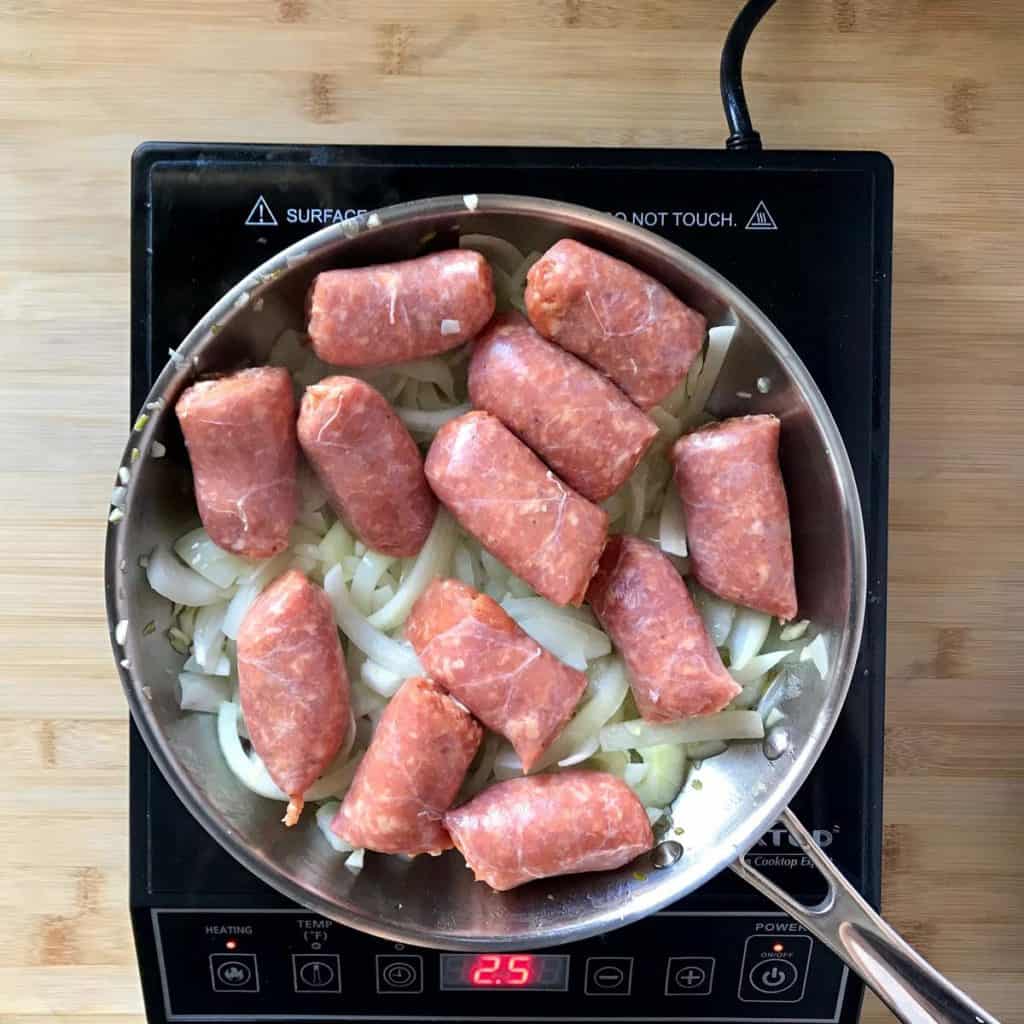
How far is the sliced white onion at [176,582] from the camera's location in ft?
4.04

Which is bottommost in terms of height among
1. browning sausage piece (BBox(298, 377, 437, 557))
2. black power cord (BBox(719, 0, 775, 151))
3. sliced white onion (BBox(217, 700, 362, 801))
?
sliced white onion (BBox(217, 700, 362, 801))

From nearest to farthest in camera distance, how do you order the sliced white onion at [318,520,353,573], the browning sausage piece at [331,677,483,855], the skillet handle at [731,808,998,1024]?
the skillet handle at [731,808,998,1024] < the browning sausage piece at [331,677,483,855] < the sliced white onion at [318,520,353,573]

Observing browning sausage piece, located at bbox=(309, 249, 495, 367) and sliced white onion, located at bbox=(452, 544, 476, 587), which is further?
sliced white onion, located at bbox=(452, 544, 476, 587)

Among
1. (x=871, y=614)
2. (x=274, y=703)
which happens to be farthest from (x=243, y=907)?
(x=871, y=614)

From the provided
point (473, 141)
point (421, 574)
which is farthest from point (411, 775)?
point (473, 141)

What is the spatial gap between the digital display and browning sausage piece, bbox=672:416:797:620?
51 cm

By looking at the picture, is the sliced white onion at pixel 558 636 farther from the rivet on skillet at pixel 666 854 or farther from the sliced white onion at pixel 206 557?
the sliced white onion at pixel 206 557

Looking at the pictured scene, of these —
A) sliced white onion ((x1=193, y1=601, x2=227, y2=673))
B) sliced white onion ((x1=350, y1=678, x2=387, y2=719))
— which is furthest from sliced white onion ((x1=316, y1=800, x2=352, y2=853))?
sliced white onion ((x1=193, y1=601, x2=227, y2=673))

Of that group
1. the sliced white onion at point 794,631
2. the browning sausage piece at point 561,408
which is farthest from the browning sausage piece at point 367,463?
the sliced white onion at point 794,631

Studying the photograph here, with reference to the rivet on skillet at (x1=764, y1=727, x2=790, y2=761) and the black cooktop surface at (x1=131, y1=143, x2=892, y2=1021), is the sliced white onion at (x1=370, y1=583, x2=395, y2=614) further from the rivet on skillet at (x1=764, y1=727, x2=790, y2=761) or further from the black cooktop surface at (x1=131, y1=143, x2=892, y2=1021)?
the rivet on skillet at (x1=764, y1=727, x2=790, y2=761)

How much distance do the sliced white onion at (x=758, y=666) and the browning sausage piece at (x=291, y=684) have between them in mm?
478

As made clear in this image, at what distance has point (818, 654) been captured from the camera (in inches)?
49.6

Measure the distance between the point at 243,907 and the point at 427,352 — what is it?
704mm

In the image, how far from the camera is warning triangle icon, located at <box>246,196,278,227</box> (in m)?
1.27
